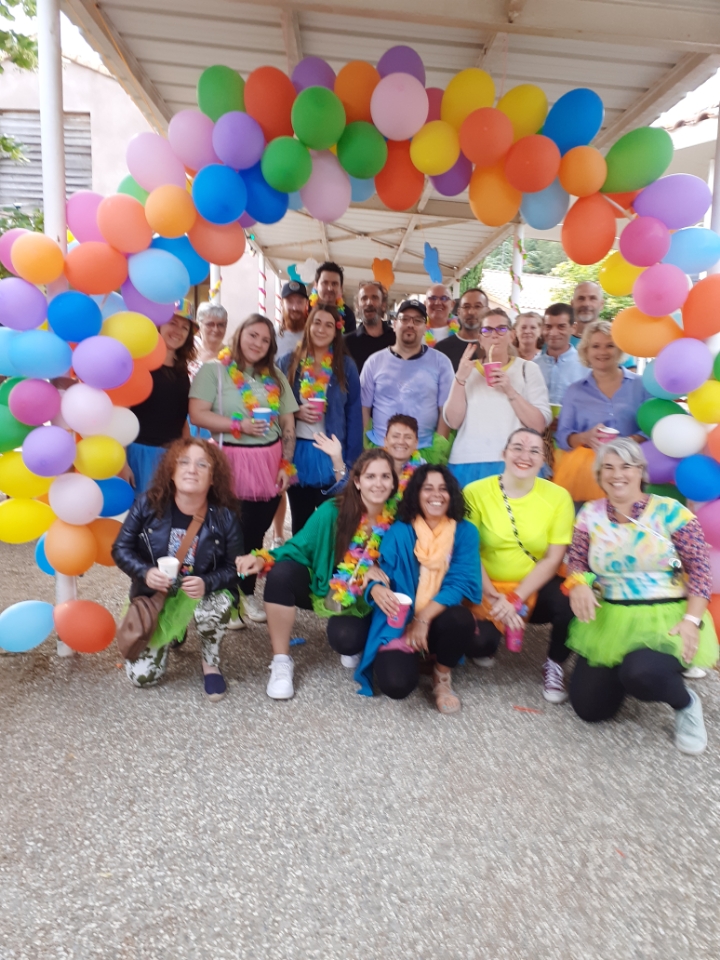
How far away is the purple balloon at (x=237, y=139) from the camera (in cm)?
305

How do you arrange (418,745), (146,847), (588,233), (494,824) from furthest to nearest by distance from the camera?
(588,233) < (418,745) < (494,824) < (146,847)

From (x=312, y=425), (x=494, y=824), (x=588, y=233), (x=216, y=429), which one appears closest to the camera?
(x=494, y=824)

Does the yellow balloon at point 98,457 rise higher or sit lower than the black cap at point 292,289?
lower

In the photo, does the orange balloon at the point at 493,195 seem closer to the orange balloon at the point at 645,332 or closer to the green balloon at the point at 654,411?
the orange balloon at the point at 645,332

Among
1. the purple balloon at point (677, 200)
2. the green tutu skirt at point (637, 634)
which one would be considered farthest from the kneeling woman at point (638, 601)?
the purple balloon at point (677, 200)

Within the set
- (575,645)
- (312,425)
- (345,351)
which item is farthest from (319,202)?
(575,645)

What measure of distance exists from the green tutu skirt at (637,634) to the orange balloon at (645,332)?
4.12 feet

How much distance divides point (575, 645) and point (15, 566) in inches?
155

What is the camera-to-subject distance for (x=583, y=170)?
3.18m

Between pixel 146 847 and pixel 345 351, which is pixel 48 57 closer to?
pixel 345 351

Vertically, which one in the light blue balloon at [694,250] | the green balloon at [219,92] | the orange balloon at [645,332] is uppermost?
the green balloon at [219,92]

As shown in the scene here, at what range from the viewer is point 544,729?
9.41 ft

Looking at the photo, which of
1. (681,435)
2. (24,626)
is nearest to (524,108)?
(681,435)

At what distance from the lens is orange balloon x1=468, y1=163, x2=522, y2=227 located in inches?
132
